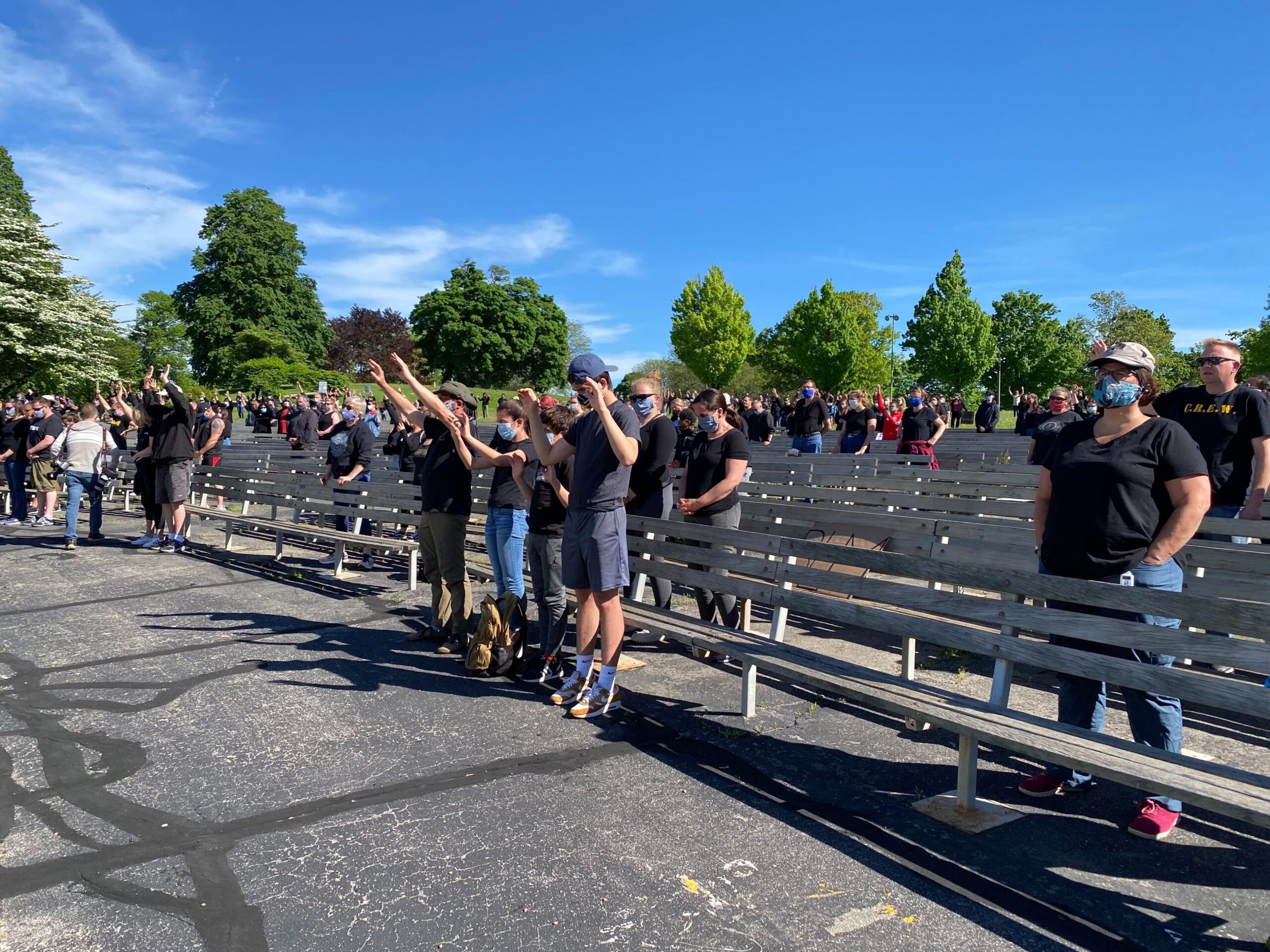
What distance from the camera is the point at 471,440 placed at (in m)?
6.21

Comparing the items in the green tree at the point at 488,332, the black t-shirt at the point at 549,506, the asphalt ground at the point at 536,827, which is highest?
the green tree at the point at 488,332

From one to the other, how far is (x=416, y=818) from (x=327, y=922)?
2.49 ft

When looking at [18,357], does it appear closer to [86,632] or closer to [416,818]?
[86,632]

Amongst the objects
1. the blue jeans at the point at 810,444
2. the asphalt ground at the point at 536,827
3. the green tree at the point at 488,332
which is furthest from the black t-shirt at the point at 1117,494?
the green tree at the point at 488,332

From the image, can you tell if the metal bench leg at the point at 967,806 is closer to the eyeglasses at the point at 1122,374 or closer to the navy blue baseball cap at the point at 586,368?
the eyeglasses at the point at 1122,374

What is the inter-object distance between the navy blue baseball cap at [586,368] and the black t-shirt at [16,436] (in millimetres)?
12511

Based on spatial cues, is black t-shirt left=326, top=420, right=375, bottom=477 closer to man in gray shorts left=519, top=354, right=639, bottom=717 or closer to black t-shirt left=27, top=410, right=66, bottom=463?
black t-shirt left=27, top=410, right=66, bottom=463

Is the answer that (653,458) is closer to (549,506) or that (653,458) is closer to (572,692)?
(549,506)

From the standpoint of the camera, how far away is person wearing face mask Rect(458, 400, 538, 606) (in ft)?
20.0

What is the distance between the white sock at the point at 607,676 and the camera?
16.2 feet

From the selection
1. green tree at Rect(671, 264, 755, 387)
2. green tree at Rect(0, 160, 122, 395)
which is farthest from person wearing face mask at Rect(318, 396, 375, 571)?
green tree at Rect(671, 264, 755, 387)

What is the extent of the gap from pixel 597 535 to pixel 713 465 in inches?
67.4

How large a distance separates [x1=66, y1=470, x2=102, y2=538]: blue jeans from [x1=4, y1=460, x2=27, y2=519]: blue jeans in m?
2.59

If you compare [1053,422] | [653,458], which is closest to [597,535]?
[653,458]
